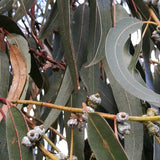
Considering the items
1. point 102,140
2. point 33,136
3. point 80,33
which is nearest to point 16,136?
point 33,136

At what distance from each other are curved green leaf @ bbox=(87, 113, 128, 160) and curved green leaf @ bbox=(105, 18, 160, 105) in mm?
81

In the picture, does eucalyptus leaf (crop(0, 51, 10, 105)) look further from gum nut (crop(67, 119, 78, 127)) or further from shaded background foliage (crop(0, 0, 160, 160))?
gum nut (crop(67, 119, 78, 127))

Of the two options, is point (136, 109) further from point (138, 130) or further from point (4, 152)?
point (4, 152)

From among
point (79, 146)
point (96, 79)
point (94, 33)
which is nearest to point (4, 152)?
point (79, 146)

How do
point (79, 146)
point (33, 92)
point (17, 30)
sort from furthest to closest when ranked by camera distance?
point (33, 92) → point (17, 30) → point (79, 146)

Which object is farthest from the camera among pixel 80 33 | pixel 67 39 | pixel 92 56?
pixel 80 33

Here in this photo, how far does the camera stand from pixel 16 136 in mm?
629

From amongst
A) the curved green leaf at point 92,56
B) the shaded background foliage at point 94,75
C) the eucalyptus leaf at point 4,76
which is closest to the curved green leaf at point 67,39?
the shaded background foliage at point 94,75

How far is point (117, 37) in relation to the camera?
0.71m

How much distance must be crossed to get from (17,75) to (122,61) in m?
0.31

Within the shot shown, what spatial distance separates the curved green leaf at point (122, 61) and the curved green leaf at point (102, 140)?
0.08 metres

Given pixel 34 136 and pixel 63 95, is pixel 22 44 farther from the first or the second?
pixel 34 136

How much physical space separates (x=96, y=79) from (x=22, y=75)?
0.21 m

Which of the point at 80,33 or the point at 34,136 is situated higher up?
the point at 80,33
